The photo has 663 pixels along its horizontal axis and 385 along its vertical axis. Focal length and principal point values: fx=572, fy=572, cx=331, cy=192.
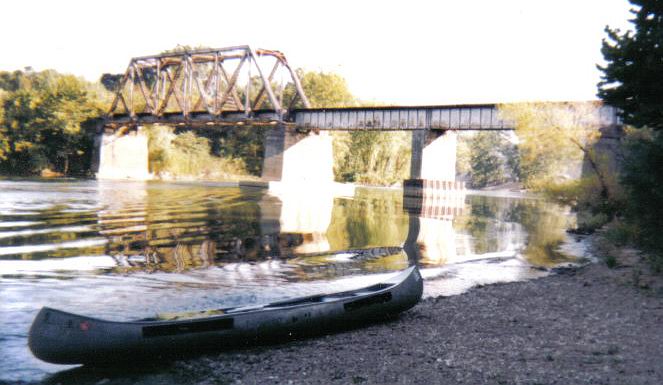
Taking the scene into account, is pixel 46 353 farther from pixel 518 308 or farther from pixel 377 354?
pixel 518 308

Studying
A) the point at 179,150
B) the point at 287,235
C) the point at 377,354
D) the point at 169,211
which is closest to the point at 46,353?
the point at 377,354

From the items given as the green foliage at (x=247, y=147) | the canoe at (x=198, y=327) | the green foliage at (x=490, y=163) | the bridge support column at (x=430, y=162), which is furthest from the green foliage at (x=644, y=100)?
the green foliage at (x=490, y=163)

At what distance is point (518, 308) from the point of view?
1381 centimetres

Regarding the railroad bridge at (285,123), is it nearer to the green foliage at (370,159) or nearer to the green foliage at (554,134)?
the green foliage at (554,134)

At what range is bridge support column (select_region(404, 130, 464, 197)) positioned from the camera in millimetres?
61312

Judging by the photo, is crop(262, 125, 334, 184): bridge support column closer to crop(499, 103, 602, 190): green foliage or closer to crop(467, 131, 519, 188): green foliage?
crop(499, 103, 602, 190): green foliage

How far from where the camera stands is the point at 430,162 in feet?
205

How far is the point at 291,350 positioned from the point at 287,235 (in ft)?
61.0

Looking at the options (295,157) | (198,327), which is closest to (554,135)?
(198,327)

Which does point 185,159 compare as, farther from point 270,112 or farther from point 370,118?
point 370,118

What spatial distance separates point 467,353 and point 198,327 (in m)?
4.71

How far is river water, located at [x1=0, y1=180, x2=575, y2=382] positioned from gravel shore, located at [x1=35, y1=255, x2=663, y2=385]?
2.84 meters

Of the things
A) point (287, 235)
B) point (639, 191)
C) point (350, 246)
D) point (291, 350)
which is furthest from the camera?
point (287, 235)

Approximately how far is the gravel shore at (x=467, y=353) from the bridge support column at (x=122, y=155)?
262 feet
